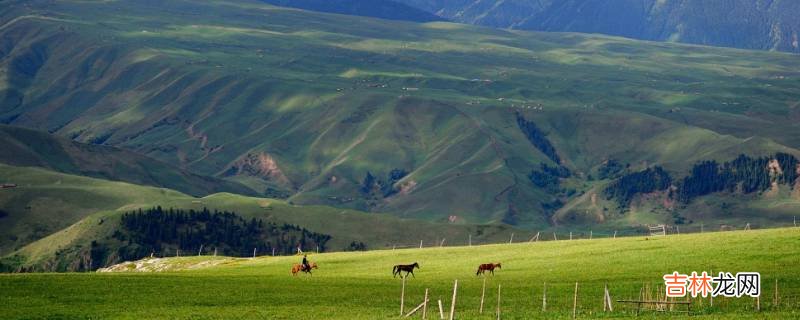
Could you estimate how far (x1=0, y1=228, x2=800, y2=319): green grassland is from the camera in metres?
89.2

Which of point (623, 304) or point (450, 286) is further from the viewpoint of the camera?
point (450, 286)

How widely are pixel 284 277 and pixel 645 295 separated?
128 feet

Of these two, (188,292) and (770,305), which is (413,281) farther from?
(770,305)

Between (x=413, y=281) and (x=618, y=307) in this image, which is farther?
(x=413, y=281)

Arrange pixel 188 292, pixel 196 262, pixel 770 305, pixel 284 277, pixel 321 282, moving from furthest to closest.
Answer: pixel 196 262 → pixel 284 277 → pixel 321 282 → pixel 188 292 → pixel 770 305

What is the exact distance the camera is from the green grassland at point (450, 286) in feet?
293

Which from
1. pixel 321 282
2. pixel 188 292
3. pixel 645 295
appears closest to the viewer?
pixel 645 295

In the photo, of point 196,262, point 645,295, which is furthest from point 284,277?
point 196,262

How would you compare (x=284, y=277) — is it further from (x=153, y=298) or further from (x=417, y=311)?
(x=417, y=311)

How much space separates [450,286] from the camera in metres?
112

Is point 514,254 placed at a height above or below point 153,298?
above

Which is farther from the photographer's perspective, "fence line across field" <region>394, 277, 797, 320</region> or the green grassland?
the green grassland

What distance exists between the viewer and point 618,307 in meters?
92.6

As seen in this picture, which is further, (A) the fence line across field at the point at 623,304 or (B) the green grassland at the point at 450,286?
(B) the green grassland at the point at 450,286
